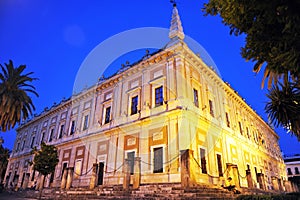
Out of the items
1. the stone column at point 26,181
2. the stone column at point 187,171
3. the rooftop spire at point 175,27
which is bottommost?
the stone column at point 26,181

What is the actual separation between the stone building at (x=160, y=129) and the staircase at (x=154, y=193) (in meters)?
0.55

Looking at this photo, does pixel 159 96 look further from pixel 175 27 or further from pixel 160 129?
pixel 175 27

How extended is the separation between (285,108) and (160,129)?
6847 millimetres

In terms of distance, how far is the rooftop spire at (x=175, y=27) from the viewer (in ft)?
46.7

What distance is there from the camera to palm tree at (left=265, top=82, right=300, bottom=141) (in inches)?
335

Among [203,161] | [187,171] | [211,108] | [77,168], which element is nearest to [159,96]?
[211,108]

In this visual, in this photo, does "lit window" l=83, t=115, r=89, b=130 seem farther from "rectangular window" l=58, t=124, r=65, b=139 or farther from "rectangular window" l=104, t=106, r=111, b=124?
"rectangular window" l=58, t=124, r=65, b=139

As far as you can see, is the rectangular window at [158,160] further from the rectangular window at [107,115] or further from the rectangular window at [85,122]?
the rectangular window at [85,122]

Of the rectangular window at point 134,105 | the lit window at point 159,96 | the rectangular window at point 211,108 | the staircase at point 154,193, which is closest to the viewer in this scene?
the staircase at point 154,193

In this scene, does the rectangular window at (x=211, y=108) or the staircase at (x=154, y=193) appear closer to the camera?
the staircase at (x=154, y=193)

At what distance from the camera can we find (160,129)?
12695 millimetres

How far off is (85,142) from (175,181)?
33.8 ft

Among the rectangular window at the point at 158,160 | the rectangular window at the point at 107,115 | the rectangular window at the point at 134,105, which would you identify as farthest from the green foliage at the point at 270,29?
the rectangular window at the point at 107,115

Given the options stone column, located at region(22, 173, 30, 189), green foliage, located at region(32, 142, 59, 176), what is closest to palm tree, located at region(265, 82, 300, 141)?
green foliage, located at region(32, 142, 59, 176)
